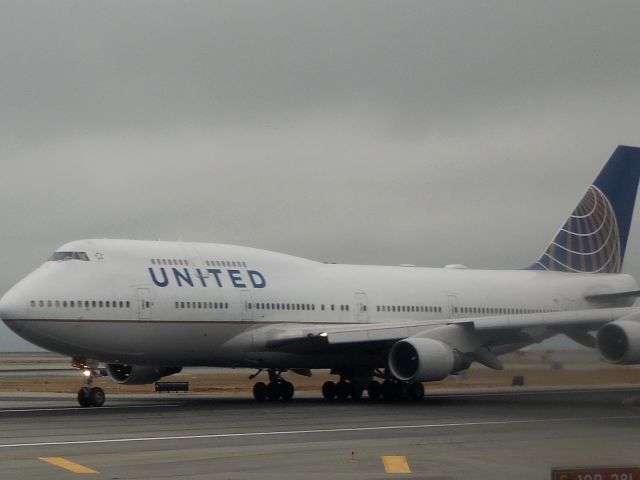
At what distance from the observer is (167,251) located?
32.5 m

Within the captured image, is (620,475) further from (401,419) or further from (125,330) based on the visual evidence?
(125,330)

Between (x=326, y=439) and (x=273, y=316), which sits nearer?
(x=326, y=439)

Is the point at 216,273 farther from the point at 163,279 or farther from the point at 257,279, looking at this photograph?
the point at 163,279

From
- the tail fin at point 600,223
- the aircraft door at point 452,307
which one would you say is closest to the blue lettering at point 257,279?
the aircraft door at point 452,307

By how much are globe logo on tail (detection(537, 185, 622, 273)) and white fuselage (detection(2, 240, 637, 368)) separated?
13.3 feet

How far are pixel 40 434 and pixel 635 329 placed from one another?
489 inches

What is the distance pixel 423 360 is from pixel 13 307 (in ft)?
36.9

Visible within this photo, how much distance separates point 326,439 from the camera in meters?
20.4

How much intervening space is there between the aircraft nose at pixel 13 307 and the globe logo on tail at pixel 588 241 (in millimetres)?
22178

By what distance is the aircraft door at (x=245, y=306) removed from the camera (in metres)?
33.0

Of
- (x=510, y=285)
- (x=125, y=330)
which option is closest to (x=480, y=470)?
(x=125, y=330)

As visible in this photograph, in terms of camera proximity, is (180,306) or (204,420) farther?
(180,306)

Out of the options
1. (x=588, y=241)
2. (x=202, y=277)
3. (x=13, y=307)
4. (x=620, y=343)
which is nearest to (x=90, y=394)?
(x=13, y=307)

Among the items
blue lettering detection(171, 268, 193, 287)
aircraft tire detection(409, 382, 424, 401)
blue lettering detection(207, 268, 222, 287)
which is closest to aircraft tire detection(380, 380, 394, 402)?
aircraft tire detection(409, 382, 424, 401)
